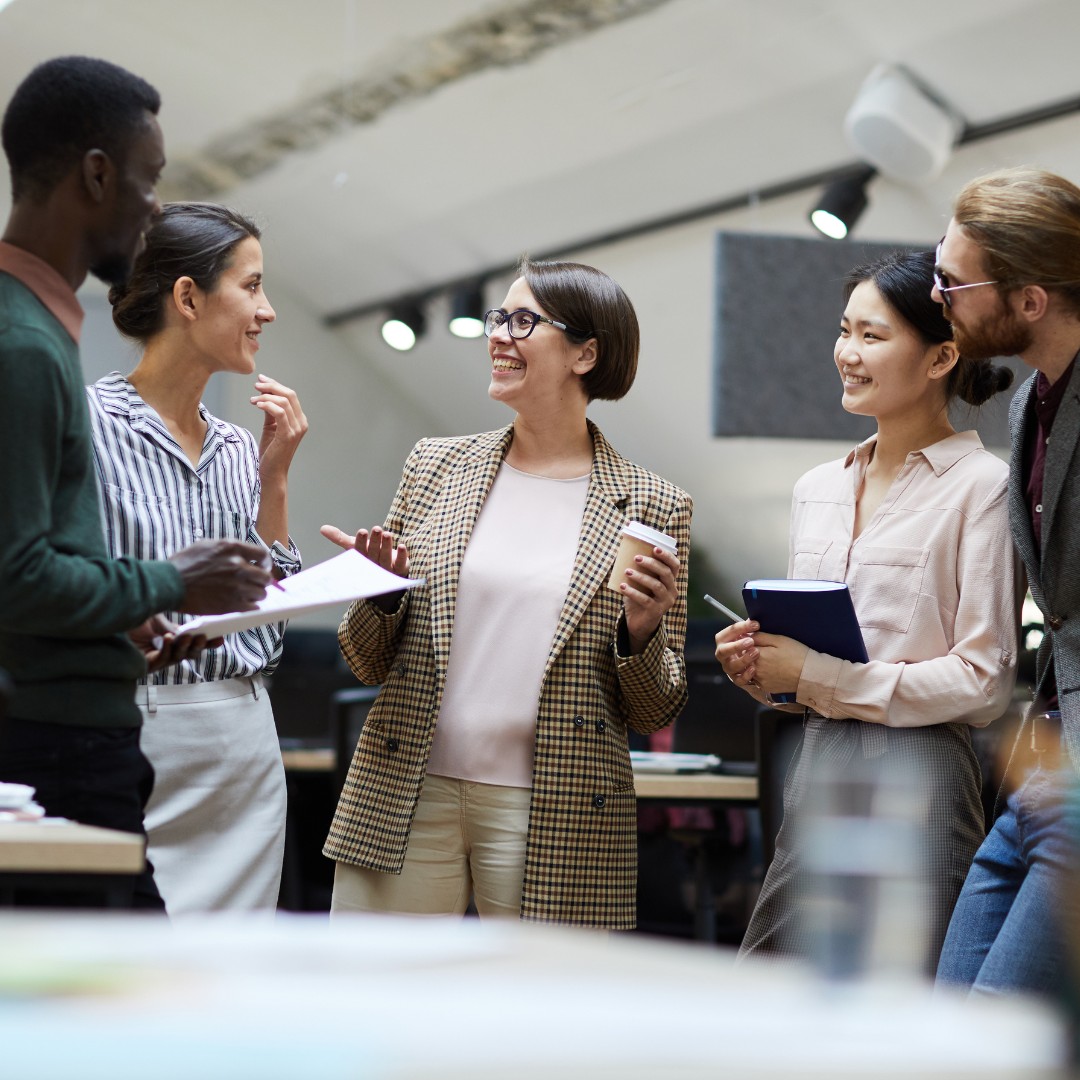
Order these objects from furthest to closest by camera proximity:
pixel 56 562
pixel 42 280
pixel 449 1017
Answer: pixel 42 280 → pixel 56 562 → pixel 449 1017

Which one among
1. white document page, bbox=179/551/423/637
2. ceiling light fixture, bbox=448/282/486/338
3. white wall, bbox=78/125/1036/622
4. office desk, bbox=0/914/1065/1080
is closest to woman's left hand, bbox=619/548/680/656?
white document page, bbox=179/551/423/637

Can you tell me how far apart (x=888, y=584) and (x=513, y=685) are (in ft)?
2.24

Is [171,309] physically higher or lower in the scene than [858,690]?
higher

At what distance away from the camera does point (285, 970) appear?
85cm

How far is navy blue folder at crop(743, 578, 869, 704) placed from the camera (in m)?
2.29

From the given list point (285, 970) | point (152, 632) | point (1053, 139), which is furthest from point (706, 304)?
point (285, 970)

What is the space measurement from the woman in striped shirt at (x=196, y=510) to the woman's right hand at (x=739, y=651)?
0.79 m

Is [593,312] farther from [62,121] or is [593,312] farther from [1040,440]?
[62,121]

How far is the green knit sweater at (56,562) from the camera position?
166cm

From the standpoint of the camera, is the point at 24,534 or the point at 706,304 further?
the point at 706,304

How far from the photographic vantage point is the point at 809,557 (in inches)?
100

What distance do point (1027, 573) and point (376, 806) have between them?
119 centimetres

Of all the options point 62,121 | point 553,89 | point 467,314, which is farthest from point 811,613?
point 467,314

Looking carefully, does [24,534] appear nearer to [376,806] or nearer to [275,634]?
[275,634]
